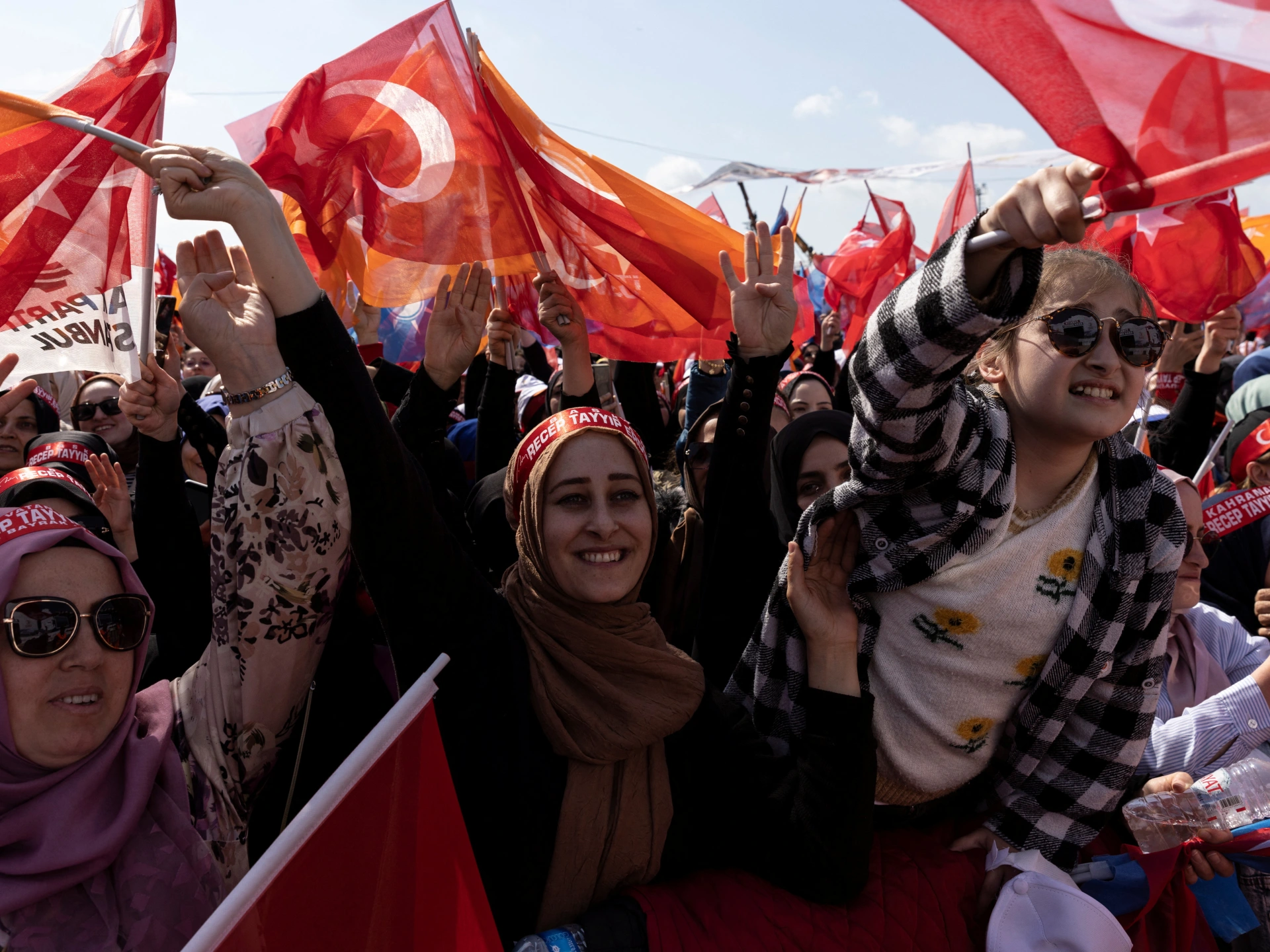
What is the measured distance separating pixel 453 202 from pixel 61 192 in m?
1.13

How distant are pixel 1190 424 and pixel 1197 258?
2.66 feet

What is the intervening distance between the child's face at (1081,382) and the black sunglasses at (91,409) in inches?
144

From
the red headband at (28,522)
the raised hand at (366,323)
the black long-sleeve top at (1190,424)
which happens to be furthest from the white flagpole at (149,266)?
the black long-sleeve top at (1190,424)

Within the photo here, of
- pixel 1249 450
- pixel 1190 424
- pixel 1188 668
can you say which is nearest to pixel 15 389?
pixel 1188 668

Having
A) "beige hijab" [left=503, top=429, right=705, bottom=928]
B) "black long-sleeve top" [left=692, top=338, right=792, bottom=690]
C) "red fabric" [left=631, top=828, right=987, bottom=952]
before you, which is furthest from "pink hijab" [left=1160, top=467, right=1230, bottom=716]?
"beige hijab" [left=503, top=429, right=705, bottom=928]

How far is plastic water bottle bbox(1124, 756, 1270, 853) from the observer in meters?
2.07

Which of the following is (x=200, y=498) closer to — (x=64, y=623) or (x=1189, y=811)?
(x=64, y=623)

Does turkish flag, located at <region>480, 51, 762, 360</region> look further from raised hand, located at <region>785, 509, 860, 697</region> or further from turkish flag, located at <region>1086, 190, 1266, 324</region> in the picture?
turkish flag, located at <region>1086, 190, 1266, 324</region>

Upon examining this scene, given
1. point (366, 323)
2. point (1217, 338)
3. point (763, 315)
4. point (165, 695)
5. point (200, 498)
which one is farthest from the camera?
point (366, 323)

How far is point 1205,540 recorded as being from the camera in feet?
10.0

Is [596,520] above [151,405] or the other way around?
the other way around

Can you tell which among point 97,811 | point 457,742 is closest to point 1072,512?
point 457,742

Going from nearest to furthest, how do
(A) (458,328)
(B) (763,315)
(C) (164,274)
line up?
(B) (763,315) → (A) (458,328) → (C) (164,274)

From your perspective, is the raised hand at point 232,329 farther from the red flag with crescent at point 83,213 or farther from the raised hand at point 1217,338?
the raised hand at point 1217,338
